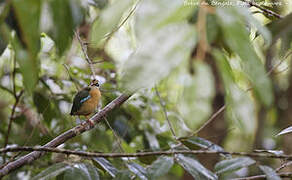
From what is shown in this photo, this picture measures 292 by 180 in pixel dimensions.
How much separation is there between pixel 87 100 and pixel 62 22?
1.88m

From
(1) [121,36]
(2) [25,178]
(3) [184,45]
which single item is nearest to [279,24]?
(3) [184,45]

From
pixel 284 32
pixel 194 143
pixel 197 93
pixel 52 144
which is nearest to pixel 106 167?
A: pixel 52 144

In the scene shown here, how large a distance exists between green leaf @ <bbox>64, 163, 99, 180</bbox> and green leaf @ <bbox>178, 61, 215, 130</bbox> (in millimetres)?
1020

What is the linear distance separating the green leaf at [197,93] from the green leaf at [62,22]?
11.3 inches

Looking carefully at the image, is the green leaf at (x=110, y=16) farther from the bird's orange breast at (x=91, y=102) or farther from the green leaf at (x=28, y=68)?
the bird's orange breast at (x=91, y=102)

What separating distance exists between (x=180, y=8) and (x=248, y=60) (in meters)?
0.17

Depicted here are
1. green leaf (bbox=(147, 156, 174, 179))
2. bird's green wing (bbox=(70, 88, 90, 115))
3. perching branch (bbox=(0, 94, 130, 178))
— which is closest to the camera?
green leaf (bbox=(147, 156, 174, 179))

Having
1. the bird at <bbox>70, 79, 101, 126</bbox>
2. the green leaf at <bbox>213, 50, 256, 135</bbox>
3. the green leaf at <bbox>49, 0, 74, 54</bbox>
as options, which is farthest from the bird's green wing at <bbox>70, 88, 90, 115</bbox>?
the green leaf at <bbox>213, 50, 256, 135</bbox>

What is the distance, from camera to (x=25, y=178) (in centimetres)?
283

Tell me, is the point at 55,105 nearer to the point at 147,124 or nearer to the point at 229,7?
the point at 147,124

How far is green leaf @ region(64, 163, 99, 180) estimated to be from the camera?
167cm

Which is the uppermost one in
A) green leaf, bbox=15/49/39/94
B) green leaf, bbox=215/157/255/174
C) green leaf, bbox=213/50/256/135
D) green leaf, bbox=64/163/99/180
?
green leaf, bbox=15/49/39/94

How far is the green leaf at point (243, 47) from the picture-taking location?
2.51 feet

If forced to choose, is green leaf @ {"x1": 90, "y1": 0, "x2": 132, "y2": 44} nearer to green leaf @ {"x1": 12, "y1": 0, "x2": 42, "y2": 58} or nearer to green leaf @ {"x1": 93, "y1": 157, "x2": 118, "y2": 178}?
green leaf @ {"x1": 12, "y1": 0, "x2": 42, "y2": 58}
